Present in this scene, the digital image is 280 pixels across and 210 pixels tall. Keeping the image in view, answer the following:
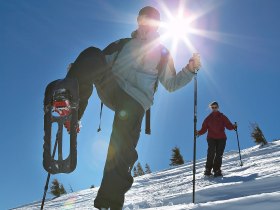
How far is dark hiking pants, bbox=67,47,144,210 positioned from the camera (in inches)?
127

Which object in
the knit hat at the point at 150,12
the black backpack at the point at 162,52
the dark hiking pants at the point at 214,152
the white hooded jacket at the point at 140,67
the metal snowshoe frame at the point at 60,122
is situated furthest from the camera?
the dark hiking pants at the point at 214,152

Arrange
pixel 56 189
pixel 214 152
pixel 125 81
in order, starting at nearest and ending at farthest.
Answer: pixel 125 81 → pixel 214 152 → pixel 56 189

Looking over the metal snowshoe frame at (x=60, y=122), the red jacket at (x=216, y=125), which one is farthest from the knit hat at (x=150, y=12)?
the red jacket at (x=216, y=125)

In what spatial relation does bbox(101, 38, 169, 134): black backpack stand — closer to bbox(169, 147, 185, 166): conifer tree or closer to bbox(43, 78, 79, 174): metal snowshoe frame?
bbox(43, 78, 79, 174): metal snowshoe frame

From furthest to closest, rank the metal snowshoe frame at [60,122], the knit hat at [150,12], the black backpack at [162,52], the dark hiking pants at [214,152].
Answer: the dark hiking pants at [214,152]
the knit hat at [150,12]
the black backpack at [162,52]
the metal snowshoe frame at [60,122]

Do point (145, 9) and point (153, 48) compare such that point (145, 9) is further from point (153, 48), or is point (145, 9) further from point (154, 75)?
point (154, 75)

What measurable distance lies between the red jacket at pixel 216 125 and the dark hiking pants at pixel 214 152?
0.50 ft

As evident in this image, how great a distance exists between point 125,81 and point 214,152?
25.2ft

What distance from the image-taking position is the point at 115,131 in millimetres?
3484

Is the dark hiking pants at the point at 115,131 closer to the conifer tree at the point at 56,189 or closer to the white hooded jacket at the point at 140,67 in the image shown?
the white hooded jacket at the point at 140,67

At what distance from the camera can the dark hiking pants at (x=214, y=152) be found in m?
10.7

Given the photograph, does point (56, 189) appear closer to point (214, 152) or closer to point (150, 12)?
point (214, 152)

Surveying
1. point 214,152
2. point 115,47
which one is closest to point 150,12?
point 115,47

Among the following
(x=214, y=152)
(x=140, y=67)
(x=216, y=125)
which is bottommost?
(x=140, y=67)
